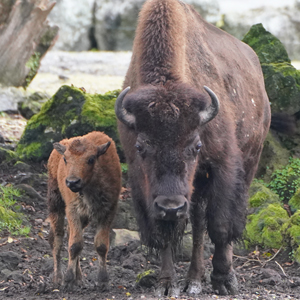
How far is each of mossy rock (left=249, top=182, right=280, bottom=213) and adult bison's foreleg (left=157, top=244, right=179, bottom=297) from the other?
255cm

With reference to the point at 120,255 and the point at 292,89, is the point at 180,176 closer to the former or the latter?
the point at 120,255

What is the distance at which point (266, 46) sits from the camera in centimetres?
1019

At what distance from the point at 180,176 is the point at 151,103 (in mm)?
683

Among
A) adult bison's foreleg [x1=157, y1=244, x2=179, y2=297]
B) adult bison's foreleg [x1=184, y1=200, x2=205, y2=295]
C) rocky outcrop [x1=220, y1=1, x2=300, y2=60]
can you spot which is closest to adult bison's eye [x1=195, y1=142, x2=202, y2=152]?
adult bison's foreleg [x1=184, y1=200, x2=205, y2=295]

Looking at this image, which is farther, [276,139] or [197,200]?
[276,139]

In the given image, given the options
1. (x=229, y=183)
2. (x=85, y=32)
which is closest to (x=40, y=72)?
(x=85, y=32)

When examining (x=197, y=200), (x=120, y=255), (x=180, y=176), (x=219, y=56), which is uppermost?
(x=219, y=56)

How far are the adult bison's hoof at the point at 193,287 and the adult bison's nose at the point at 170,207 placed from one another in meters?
1.64

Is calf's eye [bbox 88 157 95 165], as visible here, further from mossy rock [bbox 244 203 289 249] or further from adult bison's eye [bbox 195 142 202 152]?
mossy rock [bbox 244 203 289 249]

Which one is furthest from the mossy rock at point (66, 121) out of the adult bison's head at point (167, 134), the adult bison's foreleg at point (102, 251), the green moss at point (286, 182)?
the adult bison's head at point (167, 134)

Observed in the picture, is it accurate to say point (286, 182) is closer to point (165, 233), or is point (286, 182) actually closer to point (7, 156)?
point (165, 233)

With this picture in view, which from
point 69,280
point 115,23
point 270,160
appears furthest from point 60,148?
point 115,23

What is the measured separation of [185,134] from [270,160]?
15.4 feet

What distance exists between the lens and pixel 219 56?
6.71 meters
